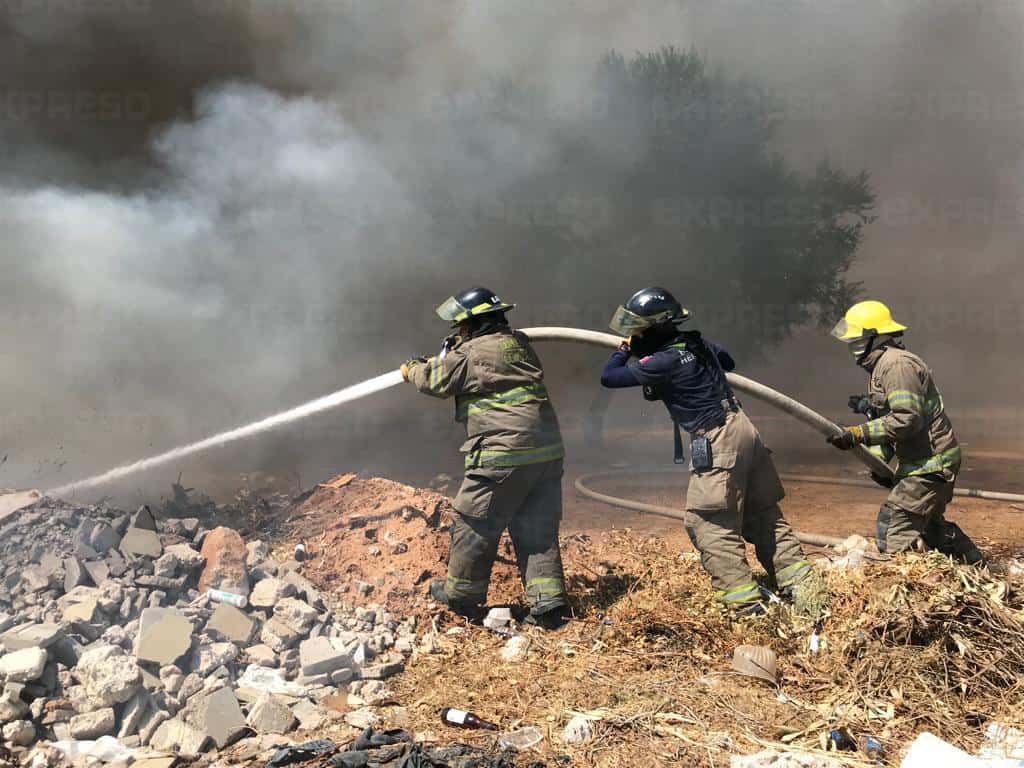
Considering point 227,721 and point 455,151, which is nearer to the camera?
point 227,721

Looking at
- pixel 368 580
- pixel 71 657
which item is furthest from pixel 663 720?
pixel 71 657

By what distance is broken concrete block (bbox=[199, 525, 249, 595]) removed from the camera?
466 centimetres

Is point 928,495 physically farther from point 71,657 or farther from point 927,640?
point 71,657

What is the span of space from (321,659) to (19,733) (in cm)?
130

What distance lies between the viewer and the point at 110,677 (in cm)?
348

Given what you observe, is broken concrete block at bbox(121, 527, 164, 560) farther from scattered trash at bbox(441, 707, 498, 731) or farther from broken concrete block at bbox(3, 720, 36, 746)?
scattered trash at bbox(441, 707, 498, 731)

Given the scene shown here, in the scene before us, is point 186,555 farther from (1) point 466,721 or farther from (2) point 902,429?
(2) point 902,429

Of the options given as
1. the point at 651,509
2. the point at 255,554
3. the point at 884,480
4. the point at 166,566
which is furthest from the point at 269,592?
the point at 651,509

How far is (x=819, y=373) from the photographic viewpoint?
27.9m

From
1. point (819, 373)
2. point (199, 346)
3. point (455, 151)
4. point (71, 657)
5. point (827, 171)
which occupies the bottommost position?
point (819, 373)

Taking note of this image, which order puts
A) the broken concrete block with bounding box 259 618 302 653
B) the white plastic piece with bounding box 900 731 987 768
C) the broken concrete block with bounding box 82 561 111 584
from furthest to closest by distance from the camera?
the broken concrete block with bounding box 82 561 111 584 < the broken concrete block with bounding box 259 618 302 653 < the white plastic piece with bounding box 900 731 987 768

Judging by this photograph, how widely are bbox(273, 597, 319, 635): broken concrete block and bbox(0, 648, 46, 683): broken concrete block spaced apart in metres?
1.20

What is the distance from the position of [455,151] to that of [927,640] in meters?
13.2

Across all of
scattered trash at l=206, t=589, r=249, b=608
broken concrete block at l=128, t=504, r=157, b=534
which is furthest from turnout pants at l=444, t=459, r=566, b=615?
broken concrete block at l=128, t=504, r=157, b=534
